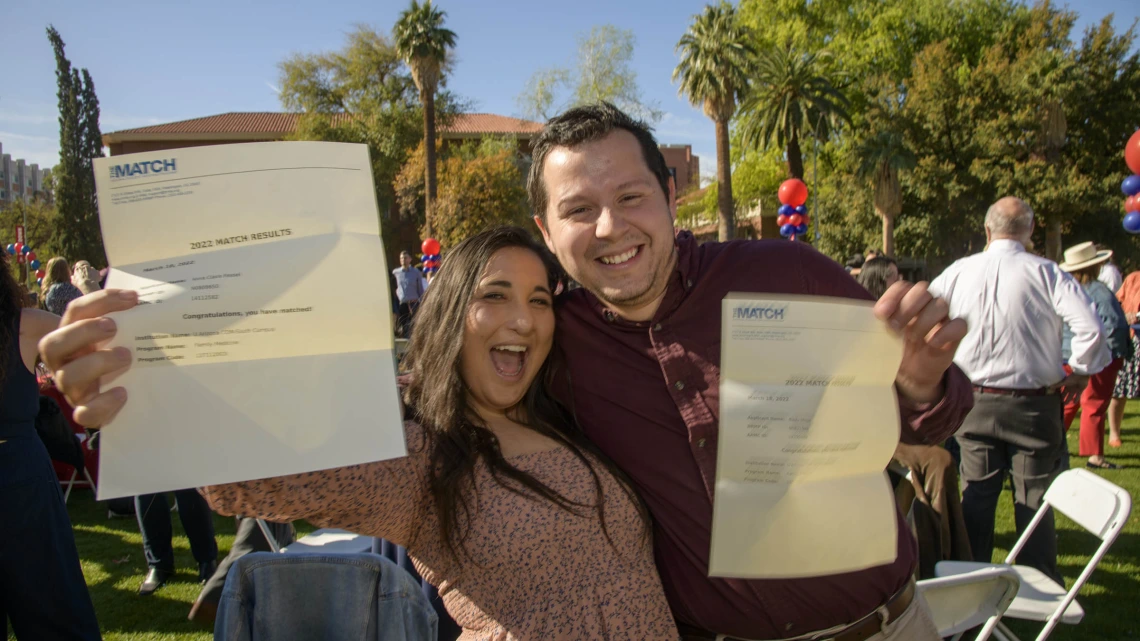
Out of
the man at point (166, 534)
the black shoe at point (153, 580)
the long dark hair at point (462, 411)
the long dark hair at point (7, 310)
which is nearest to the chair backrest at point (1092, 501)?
the long dark hair at point (462, 411)

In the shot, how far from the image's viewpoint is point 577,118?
1795 millimetres

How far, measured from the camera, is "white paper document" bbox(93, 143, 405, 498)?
1.12 meters

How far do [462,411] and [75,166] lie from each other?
45.4 meters

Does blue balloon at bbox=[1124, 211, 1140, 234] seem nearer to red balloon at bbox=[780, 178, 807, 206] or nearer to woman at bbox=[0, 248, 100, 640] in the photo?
red balloon at bbox=[780, 178, 807, 206]

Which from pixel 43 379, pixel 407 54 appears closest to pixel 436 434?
pixel 43 379

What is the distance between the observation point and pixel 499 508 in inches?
64.6

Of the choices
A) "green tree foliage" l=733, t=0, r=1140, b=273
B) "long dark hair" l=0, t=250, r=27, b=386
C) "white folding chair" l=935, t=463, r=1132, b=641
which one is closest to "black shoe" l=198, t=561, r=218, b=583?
"long dark hair" l=0, t=250, r=27, b=386

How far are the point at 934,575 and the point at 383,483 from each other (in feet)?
10.7

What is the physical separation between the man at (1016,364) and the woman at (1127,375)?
4.00 m

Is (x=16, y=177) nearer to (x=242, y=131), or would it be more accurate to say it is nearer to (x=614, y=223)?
(x=242, y=131)

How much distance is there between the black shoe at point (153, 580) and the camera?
473cm

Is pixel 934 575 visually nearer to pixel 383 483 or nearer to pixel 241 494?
pixel 383 483

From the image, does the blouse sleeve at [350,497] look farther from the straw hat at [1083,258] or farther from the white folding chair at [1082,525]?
the straw hat at [1083,258]

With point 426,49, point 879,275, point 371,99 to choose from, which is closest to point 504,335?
point 879,275
